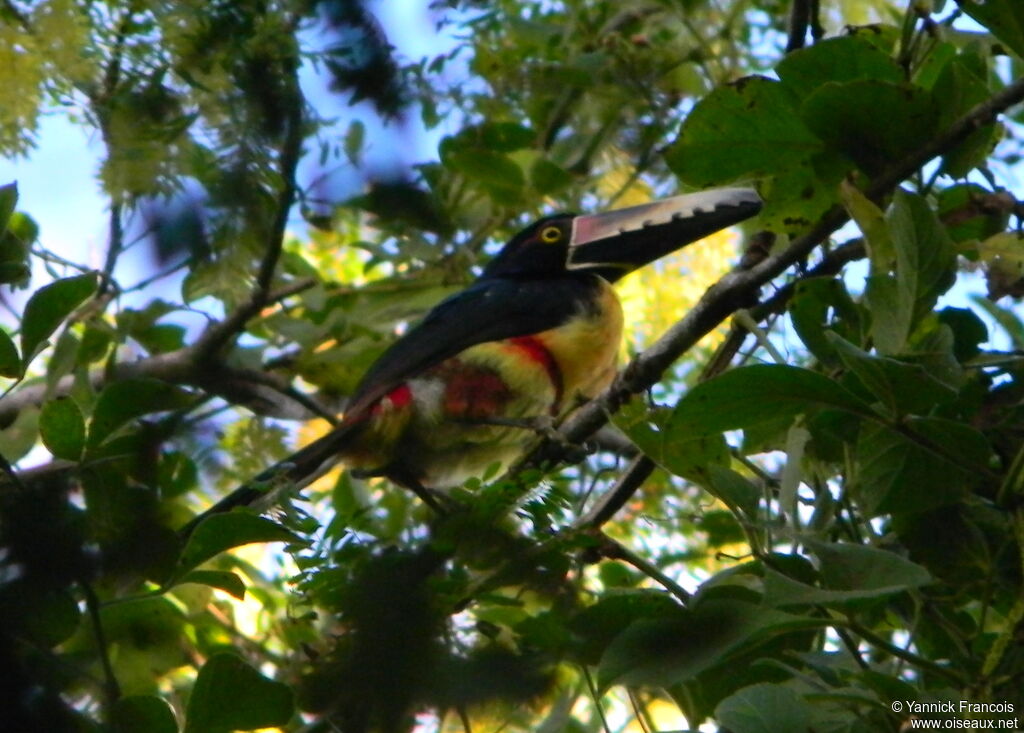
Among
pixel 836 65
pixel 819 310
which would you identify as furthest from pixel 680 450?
pixel 836 65

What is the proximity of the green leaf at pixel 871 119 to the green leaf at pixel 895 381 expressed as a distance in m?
0.33

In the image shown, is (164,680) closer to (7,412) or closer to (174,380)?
(174,380)

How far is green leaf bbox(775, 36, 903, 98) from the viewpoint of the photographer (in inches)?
60.8

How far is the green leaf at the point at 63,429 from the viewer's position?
4.81 feet

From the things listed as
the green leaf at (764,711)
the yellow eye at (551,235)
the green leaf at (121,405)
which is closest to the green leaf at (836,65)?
the green leaf at (764,711)

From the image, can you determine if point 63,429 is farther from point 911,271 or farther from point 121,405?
point 911,271

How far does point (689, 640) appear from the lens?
4.32ft

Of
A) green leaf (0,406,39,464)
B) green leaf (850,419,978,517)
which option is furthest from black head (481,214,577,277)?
green leaf (850,419,978,517)

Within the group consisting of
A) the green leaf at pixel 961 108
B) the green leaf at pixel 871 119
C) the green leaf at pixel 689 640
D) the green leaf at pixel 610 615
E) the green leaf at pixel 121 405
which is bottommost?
the green leaf at pixel 689 640

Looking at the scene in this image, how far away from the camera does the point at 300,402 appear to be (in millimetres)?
2727

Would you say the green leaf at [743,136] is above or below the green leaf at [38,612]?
Result: above

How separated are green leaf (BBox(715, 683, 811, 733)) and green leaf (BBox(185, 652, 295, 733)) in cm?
39

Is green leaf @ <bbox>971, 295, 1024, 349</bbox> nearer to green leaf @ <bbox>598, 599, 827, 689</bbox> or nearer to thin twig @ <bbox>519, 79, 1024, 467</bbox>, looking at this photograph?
thin twig @ <bbox>519, 79, 1024, 467</bbox>

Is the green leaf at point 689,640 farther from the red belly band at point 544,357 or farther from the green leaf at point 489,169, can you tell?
the red belly band at point 544,357
